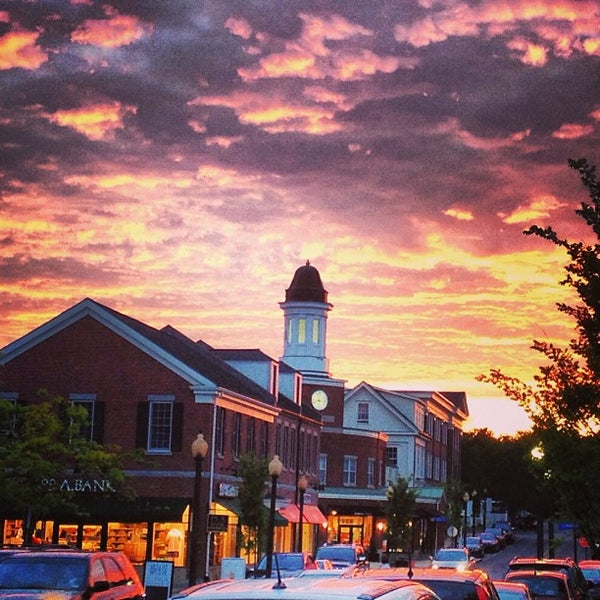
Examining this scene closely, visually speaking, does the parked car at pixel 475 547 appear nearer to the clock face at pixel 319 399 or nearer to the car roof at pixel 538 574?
the clock face at pixel 319 399

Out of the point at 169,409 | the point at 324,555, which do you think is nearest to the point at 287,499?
the point at 169,409

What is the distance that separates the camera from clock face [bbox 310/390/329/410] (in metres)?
91.2

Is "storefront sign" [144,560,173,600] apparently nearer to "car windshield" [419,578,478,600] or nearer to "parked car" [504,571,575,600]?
"parked car" [504,571,575,600]

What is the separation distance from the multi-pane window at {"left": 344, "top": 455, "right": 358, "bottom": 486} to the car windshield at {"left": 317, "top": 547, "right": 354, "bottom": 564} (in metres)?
42.5

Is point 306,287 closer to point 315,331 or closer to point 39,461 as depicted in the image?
point 315,331

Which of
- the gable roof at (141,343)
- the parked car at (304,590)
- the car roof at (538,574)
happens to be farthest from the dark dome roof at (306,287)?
the parked car at (304,590)

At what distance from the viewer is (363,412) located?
105 meters

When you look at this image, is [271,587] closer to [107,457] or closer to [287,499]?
[107,457]

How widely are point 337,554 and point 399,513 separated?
121 feet

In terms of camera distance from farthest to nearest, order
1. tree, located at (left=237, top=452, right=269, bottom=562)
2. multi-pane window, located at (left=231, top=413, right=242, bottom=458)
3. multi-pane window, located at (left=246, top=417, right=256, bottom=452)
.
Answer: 1. multi-pane window, located at (left=246, top=417, right=256, bottom=452)
2. multi-pane window, located at (left=231, top=413, right=242, bottom=458)
3. tree, located at (left=237, top=452, right=269, bottom=562)

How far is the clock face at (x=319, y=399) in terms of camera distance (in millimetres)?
91188

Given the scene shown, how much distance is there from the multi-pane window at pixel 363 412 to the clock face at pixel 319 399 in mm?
13808

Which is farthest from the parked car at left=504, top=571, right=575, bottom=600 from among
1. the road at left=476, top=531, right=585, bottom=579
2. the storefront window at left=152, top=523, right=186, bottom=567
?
the road at left=476, top=531, right=585, bottom=579

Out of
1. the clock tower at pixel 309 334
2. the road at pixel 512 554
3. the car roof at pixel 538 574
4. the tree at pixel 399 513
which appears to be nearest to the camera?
the car roof at pixel 538 574
